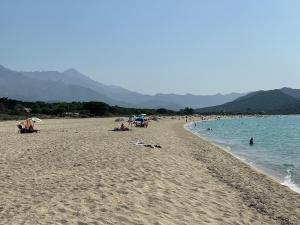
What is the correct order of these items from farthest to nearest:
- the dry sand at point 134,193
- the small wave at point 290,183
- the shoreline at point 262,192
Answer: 1. the small wave at point 290,183
2. the shoreline at point 262,192
3. the dry sand at point 134,193

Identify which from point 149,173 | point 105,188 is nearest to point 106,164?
point 149,173

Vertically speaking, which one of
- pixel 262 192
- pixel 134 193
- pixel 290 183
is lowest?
pixel 290 183

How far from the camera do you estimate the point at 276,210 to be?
1232cm

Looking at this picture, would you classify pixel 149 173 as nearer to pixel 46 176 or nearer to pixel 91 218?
pixel 46 176

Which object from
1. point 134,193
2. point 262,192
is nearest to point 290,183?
point 262,192

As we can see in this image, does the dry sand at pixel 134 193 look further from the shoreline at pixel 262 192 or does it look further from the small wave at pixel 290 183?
the small wave at pixel 290 183

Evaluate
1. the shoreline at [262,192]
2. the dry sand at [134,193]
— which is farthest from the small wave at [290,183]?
the dry sand at [134,193]

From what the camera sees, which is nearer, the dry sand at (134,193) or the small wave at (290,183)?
the dry sand at (134,193)

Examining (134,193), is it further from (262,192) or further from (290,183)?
Result: (290,183)

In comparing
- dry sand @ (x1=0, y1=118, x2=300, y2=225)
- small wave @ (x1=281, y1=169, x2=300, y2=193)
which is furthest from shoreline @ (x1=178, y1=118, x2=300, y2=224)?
small wave @ (x1=281, y1=169, x2=300, y2=193)

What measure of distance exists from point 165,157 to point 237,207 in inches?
374

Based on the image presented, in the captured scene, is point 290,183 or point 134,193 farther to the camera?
point 290,183

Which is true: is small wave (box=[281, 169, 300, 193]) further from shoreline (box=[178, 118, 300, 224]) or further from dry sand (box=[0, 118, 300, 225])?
dry sand (box=[0, 118, 300, 225])

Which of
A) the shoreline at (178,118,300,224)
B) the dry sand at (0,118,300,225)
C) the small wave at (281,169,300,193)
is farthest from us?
the small wave at (281,169,300,193)
